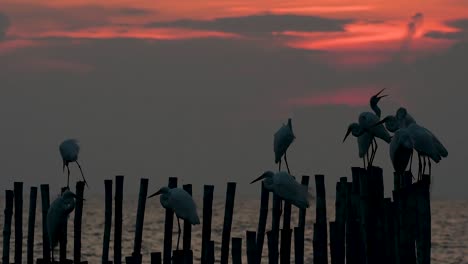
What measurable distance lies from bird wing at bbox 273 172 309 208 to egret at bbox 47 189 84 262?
3.12 m

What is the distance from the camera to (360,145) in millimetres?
19094

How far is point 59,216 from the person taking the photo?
17.0 metres

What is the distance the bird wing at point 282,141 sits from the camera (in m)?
20.5

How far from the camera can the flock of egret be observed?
15617mm

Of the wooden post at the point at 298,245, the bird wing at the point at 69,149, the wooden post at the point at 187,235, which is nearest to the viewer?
the wooden post at the point at 298,245

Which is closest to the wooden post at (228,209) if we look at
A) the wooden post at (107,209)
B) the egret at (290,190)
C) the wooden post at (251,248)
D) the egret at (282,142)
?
the egret at (290,190)

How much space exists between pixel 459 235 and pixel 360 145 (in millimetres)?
56588

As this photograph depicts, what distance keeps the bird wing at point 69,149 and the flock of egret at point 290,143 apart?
12.5ft

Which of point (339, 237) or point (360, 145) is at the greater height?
point (360, 145)

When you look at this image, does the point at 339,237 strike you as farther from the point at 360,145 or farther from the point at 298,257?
the point at 360,145

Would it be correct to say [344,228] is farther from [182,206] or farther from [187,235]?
[182,206]

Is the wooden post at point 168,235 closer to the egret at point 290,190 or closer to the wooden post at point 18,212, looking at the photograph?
the egret at point 290,190

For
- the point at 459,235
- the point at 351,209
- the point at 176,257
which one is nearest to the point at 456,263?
the point at 459,235

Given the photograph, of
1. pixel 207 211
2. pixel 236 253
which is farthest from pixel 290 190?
pixel 236 253
